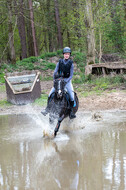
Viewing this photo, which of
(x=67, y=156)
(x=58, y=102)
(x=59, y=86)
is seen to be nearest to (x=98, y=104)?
(x=58, y=102)

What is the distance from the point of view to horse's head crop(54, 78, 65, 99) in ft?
22.3

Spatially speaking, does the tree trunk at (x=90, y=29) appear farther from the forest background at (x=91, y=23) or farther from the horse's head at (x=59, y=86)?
the horse's head at (x=59, y=86)

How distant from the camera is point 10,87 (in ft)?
41.8

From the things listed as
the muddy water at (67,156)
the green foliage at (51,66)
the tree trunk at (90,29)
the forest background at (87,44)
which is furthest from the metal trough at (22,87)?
the green foliage at (51,66)

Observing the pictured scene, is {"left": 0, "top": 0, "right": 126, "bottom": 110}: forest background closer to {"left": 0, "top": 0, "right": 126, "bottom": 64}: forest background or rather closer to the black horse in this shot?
{"left": 0, "top": 0, "right": 126, "bottom": 64}: forest background

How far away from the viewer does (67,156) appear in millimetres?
5660

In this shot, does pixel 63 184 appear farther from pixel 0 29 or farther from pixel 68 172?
pixel 0 29

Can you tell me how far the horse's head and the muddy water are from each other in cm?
122

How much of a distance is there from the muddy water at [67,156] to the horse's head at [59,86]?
122 cm

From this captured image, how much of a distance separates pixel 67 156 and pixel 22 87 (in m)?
8.12

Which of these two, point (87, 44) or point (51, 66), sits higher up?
point (87, 44)

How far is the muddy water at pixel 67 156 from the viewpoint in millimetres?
4297

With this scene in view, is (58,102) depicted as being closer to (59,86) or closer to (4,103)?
(59,86)

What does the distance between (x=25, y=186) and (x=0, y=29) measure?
36.7 meters
